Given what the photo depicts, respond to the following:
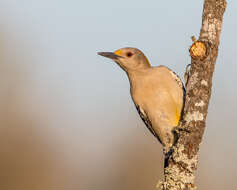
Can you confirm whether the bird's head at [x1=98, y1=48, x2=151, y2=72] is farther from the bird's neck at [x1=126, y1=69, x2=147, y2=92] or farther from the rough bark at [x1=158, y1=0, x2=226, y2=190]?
the rough bark at [x1=158, y1=0, x2=226, y2=190]

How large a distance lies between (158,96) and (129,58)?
97 cm

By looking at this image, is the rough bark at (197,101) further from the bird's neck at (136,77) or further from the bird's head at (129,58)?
the bird's head at (129,58)

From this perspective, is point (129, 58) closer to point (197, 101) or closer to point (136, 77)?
point (136, 77)

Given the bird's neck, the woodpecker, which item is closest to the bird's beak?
the woodpecker

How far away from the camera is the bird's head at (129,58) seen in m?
7.88

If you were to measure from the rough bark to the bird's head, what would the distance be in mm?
2249

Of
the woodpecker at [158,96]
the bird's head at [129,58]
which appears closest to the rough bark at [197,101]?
the woodpecker at [158,96]

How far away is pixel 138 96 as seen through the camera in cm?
761

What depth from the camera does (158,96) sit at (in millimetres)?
7402

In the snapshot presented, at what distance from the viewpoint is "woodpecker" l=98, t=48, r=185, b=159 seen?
732 cm

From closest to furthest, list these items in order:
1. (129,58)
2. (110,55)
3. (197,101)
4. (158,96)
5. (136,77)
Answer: (197,101), (158,96), (136,77), (110,55), (129,58)

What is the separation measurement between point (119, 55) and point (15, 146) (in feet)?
15.5

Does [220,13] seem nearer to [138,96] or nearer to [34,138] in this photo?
[138,96]

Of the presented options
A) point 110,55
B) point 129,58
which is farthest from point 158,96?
point 110,55
